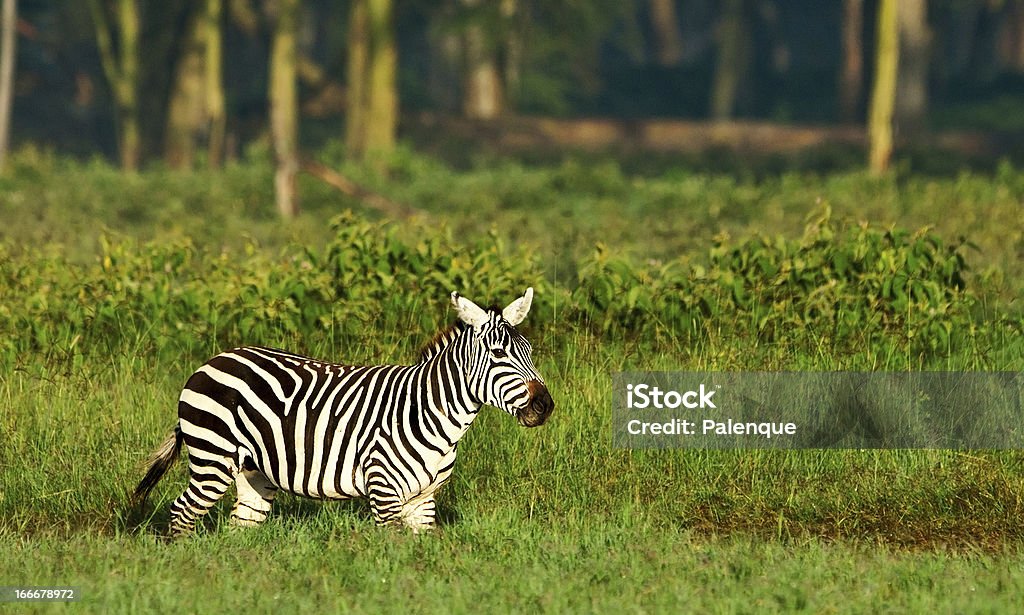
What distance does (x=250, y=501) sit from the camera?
8930 mm

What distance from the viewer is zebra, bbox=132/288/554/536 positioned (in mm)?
8531

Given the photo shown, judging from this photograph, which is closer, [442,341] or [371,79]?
[442,341]

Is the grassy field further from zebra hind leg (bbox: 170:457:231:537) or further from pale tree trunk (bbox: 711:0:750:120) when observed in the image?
pale tree trunk (bbox: 711:0:750:120)

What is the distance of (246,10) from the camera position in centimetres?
4038

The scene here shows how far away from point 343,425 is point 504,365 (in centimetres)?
94

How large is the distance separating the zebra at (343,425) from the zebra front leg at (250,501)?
0.11 meters

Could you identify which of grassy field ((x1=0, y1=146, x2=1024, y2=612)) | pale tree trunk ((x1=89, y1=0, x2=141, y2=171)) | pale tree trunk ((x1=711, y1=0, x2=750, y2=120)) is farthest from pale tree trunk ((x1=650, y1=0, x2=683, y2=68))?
grassy field ((x1=0, y1=146, x2=1024, y2=612))

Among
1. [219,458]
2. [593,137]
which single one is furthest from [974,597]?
[593,137]

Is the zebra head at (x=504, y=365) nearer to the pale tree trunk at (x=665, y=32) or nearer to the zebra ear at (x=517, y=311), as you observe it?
the zebra ear at (x=517, y=311)

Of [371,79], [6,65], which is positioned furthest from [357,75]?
[6,65]

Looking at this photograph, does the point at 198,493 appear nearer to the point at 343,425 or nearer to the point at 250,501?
the point at 250,501

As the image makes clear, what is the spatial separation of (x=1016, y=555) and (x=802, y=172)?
24.7m

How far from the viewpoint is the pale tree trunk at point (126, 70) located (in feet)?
119

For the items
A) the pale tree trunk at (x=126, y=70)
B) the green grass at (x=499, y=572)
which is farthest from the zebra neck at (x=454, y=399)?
the pale tree trunk at (x=126, y=70)
